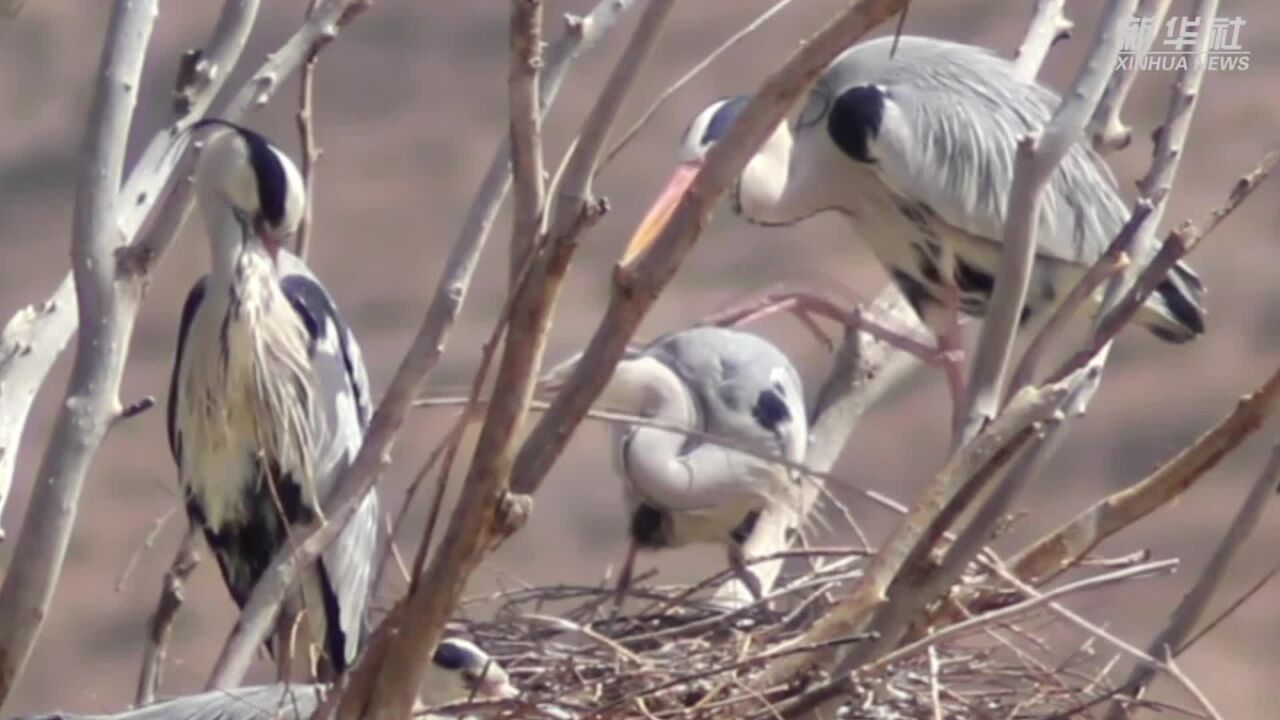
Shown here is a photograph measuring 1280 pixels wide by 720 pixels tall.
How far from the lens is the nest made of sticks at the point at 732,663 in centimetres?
183

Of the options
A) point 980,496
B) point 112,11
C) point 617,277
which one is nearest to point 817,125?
point 112,11

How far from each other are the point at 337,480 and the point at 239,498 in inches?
5.2

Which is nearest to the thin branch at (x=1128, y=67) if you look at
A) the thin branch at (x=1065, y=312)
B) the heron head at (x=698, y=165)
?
the thin branch at (x=1065, y=312)

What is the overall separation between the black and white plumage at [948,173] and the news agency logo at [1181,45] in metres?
0.16

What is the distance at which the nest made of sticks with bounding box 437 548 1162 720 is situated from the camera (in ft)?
6.01

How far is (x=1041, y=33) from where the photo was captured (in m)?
2.71

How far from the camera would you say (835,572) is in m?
2.33

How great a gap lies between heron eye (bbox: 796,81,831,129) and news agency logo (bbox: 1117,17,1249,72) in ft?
1.14

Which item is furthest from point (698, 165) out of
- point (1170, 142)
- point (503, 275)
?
point (1170, 142)

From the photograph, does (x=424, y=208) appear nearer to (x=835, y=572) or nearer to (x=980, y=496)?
(x=835, y=572)

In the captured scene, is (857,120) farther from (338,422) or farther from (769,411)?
(338,422)

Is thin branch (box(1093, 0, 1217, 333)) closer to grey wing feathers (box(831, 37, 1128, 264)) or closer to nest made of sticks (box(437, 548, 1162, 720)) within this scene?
nest made of sticks (box(437, 548, 1162, 720))

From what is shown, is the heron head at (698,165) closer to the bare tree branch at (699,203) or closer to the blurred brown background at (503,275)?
the blurred brown background at (503,275)

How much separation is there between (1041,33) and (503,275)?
34.0 inches
